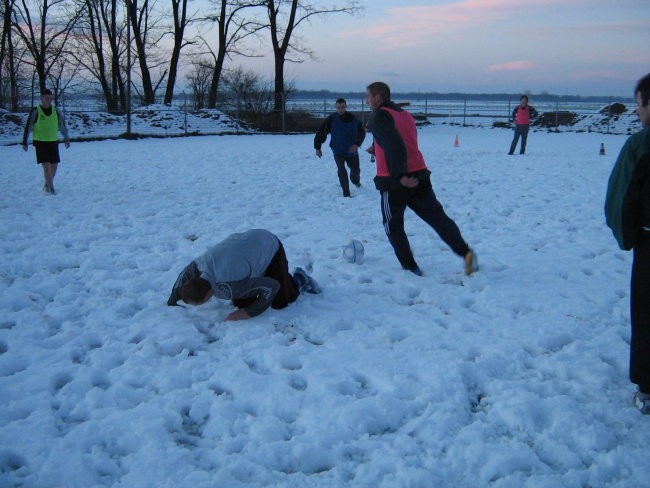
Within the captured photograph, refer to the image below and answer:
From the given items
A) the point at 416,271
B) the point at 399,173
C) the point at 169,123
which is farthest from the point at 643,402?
the point at 169,123

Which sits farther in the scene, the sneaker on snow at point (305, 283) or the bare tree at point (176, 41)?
the bare tree at point (176, 41)

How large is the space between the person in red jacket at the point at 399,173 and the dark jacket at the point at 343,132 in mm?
4075

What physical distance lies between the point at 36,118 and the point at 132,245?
4.44 m

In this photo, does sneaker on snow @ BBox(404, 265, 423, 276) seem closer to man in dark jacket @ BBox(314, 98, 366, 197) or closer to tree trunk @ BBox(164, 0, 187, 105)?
man in dark jacket @ BBox(314, 98, 366, 197)

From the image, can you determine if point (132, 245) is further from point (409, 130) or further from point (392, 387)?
point (392, 387)

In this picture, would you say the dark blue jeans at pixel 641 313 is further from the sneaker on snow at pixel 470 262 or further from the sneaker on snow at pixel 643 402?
the sneaker on snow at pixel 470 262

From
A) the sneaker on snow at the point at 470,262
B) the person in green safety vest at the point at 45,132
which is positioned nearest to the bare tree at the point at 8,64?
the person in green safety vest at the point at 45,132

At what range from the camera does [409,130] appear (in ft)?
17.2

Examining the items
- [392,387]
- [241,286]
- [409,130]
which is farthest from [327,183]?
[392,387]

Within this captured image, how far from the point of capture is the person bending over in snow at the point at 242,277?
4.15 m

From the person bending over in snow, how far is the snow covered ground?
16cm

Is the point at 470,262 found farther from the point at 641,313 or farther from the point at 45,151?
the point at 45,151

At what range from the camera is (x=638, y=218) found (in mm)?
2971

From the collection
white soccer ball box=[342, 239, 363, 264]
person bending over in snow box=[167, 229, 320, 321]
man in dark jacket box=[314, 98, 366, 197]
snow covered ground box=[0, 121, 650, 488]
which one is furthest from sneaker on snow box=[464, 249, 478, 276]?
man in dark jacket box=[314, 98, 366, 197]
